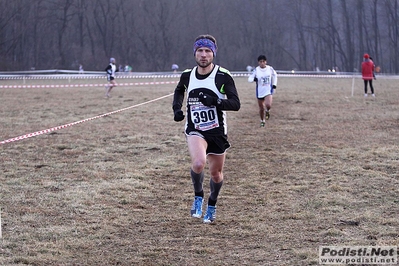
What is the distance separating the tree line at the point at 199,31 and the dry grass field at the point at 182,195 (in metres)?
64.4

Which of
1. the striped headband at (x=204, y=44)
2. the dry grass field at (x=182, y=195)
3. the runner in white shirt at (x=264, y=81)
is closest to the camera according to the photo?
the dry grass field at (x=182, y=195)

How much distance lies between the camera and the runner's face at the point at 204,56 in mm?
7422

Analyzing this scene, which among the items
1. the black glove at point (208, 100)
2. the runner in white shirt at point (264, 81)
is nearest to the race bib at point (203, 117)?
the black glove at point (208, 100)

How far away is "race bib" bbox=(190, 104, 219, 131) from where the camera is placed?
7.40 metres

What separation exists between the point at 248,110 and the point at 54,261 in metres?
17.6

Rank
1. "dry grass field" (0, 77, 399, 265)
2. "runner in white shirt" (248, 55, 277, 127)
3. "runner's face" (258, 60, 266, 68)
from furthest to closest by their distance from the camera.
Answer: "runner in white shirt" (248, 55, 277, 127) → "runner's face" (258, 60, 266, 68) → "dry grass field" (0, 77, 399, 265)

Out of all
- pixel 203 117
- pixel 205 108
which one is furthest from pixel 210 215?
pixel 205 108

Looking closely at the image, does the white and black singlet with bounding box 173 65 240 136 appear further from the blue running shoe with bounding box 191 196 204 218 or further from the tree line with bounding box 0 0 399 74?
the tree line with bounding box 0 0 399 74

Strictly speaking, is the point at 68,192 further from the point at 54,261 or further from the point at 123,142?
the point at 123,142

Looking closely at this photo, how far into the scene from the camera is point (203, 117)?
7426 mm

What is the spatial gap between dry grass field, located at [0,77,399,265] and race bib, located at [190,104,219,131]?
3.79 ft

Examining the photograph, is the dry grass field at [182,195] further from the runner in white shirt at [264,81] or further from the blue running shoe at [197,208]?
the runner in white shirt at [264,81]

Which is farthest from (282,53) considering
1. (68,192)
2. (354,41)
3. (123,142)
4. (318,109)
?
(68,192)

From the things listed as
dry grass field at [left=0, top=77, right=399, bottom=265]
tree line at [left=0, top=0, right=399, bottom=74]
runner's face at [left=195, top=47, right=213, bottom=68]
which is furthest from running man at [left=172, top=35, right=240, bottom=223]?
tree line at [left=0, top=0, right=399, bottom=74]
